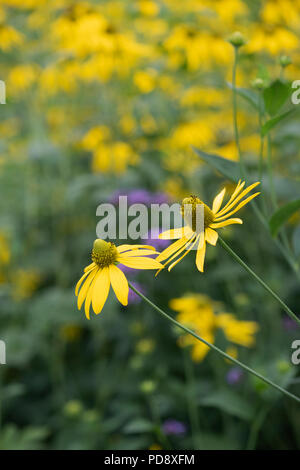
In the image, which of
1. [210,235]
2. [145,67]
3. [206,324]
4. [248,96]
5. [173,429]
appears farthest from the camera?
[145,67]

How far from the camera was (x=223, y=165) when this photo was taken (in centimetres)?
99

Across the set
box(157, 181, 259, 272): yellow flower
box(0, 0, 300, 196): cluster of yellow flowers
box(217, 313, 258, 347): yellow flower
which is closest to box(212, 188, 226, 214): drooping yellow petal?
box(157, 181, 259, 272): yellow flower

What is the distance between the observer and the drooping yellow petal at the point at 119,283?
30.0 inches

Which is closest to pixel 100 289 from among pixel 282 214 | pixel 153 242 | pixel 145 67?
pixel 282 214

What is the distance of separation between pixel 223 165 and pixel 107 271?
0.33 m

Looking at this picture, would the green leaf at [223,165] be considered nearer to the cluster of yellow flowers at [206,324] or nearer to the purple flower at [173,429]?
the cluster of yellow flowers at [206,324]

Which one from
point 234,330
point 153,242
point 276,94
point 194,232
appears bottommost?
point 234,330

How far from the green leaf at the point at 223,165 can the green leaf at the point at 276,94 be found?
0.13 metres

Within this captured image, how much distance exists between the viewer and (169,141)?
2.42 meters

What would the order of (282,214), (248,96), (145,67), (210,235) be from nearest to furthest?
(210,235) → (282,214) → (248,96) → (145,67)

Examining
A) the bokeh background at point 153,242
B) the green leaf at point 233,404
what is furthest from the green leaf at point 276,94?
the green leaf at point 233,404

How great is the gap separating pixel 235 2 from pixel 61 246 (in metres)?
1.61

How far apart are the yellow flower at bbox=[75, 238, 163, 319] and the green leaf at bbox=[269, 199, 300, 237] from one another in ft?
0.77

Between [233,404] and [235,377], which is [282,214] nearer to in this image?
[233,404]
